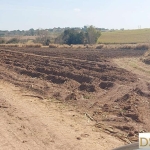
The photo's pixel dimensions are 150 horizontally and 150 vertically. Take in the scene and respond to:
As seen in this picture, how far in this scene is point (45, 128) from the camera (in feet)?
27.1

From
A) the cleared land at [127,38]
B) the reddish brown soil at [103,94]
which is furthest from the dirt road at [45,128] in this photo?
the cleared land at [127,38]

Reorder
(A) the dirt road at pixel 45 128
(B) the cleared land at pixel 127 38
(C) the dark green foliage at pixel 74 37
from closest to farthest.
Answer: (A) the dirt road at pixel 45 128, (C) the dark green foliage at pixel 74 37, (B) the cleared land at pixel 127 38

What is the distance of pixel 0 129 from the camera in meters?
8.20

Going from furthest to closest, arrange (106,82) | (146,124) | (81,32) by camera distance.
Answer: (81,32)
(106,82)
(146,124)

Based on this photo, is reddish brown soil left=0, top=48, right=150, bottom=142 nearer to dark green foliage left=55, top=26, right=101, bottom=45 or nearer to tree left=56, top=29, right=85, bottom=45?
tree left=56, top=29, right=85, bottom=45

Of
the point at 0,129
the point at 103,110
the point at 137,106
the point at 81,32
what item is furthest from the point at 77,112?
the point at 81,32

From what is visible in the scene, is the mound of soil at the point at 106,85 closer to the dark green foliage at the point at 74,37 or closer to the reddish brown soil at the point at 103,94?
the reddish brown soil at the point at 103,94

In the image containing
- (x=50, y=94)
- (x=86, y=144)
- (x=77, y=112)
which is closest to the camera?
(x=86, y=144)

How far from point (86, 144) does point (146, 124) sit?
2120mm

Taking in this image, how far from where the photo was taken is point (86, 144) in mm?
7188

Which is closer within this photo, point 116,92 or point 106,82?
point 116,92

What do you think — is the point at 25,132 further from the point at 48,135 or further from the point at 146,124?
the point at 146,124

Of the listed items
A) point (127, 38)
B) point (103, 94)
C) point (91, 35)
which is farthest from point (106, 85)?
point (127, 38)

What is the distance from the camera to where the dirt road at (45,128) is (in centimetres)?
715
